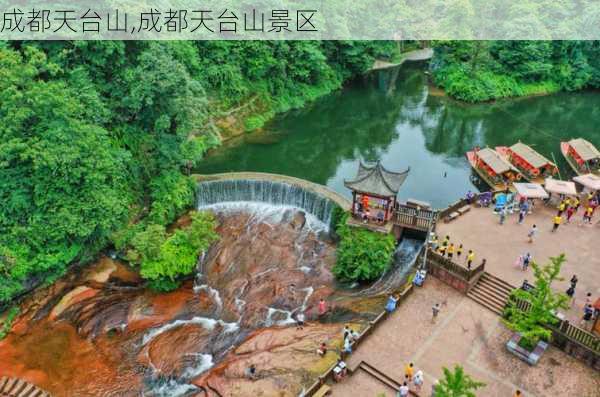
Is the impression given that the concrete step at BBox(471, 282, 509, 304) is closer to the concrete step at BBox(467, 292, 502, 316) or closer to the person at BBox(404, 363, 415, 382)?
the concrete step at BBox(467, 292, 502, 316)

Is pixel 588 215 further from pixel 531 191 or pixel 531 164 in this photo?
pixel 531 164

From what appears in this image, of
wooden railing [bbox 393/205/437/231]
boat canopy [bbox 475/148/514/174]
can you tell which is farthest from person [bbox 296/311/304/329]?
boat canopy [bbox 475/148/514/174]

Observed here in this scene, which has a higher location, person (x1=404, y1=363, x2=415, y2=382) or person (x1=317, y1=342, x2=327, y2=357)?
person (x1=404, y1=363, x2=415, y2=382)

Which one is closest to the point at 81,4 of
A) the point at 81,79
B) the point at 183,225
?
the point at 81,79

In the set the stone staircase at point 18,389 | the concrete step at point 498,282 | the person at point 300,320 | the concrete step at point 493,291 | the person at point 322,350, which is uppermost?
the concrete step at point 498,282

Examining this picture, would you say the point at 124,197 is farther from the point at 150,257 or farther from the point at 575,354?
the point at 575,354

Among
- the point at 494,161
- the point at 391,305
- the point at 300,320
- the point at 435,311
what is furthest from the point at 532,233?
the point at 300,320

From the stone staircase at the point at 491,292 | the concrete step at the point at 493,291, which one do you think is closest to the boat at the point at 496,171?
the stone staircase at the point at 491,292

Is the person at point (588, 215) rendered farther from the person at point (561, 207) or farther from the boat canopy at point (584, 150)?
the boat canopy at point (584, 150)
